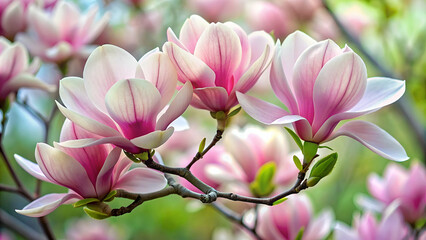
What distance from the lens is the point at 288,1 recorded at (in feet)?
4.79

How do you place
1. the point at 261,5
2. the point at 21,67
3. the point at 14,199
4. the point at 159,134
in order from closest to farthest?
1. the point at 159,134
2. the point at 21,67
3. the point at 261,5
4. the point at 14,199

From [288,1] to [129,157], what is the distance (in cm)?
107

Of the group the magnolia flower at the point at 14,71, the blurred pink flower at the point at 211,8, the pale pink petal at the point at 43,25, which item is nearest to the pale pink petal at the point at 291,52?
the magnolia flower at the point at 14,71

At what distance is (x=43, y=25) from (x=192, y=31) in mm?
442

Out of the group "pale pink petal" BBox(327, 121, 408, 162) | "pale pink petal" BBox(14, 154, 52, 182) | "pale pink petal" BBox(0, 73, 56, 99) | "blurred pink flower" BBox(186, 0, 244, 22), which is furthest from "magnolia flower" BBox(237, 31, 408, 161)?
"blurred pink flower" BBox(186, 0, 244, 22)

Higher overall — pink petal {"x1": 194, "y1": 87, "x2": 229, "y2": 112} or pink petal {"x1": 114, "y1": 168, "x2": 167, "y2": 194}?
pink petal {"x1": 194, "y1": 87, "x2": 229, "y2": 112}

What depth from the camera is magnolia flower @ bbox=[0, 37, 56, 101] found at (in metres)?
0.69

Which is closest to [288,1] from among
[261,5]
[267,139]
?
[261,5]

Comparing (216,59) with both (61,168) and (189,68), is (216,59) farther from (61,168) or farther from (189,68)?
(61,168)

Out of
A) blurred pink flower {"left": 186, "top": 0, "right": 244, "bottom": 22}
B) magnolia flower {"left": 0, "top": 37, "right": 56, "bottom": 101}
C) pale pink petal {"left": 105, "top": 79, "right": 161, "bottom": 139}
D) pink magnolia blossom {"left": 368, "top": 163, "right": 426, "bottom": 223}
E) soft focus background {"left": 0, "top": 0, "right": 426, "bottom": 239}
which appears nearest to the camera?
pale pink petal {"left": 105, "top": 79, "right": 161, "bottom": 139}

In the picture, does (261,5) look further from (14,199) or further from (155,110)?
(14,199)

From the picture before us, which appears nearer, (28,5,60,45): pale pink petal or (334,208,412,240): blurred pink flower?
(334,208,412,240): blurred pink flower

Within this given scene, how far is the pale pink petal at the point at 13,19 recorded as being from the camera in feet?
2.80

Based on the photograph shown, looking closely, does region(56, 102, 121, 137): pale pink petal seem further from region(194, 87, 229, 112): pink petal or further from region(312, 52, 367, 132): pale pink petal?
region(312, 52, 367, 132): pale pink petal
